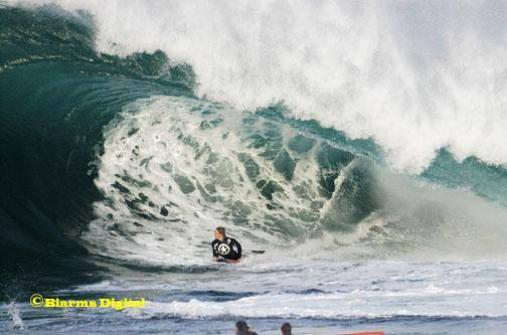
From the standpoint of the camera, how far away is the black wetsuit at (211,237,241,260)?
8.28 meters

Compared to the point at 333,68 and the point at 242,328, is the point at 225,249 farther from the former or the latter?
the point at 333,68

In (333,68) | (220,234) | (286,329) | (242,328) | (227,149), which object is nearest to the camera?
(286,329)

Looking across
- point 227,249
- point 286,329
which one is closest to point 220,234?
point 227,249

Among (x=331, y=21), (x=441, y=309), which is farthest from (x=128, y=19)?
(x=441, y=309)

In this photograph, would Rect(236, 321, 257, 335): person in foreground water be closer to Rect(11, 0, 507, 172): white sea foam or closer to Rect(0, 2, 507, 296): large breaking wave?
Rect(0, 2, 507, 296): large breaking wave

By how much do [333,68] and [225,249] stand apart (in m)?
2.94

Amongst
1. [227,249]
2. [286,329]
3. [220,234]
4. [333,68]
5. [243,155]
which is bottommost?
[286,329]

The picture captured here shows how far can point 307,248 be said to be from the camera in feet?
29.0

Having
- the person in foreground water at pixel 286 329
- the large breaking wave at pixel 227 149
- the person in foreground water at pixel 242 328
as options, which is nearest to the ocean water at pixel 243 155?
the large breaking wave at pixel 227 149

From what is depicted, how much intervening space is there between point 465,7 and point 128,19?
5.06m

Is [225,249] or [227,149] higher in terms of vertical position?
[227,149]

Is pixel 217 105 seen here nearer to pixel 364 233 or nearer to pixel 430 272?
pixel 364 233

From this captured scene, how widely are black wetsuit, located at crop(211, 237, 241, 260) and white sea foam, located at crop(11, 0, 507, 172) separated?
78.4 inches

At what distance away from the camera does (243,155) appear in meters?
9.05
